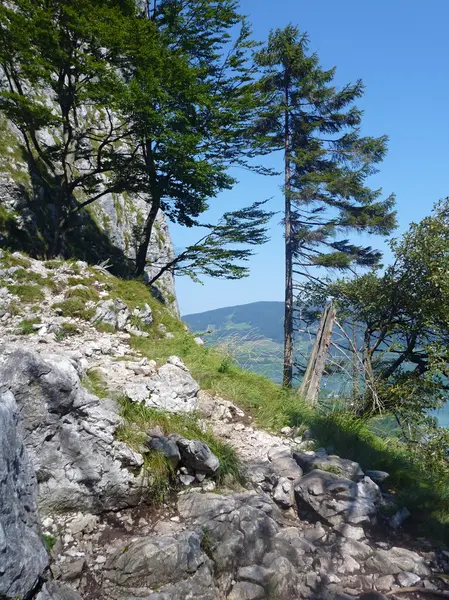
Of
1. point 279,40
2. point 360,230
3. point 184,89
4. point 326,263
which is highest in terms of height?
point 279,40

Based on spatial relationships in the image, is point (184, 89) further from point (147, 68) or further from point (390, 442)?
point (390, 442)

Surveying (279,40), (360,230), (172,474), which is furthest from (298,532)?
(279,40)

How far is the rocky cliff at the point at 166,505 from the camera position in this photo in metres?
3.64

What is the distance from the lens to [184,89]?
49.1ft

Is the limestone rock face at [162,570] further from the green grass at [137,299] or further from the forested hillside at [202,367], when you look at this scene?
the green grass at [137,299]

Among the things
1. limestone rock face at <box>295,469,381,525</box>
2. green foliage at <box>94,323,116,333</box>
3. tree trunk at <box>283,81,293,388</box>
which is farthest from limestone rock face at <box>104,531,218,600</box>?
tree trunk at <box>283,81,293,388</box>

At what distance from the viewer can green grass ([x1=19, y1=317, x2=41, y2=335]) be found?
339 inches

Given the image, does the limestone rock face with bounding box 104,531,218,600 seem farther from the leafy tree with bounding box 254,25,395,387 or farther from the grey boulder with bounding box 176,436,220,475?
the leafy tree with bounding box 254,25,395,387

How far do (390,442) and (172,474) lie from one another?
5.99m

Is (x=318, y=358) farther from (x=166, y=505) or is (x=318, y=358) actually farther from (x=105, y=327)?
(x=166, y=505)

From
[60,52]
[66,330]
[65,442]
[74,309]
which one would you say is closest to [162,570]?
[65,442]

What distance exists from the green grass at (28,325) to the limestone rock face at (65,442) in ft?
13.8

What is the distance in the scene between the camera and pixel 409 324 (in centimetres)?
1100

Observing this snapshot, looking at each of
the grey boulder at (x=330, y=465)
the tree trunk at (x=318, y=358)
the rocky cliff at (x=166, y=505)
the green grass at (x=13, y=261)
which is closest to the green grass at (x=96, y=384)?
the rocky cliff at (x=166, y=505)
